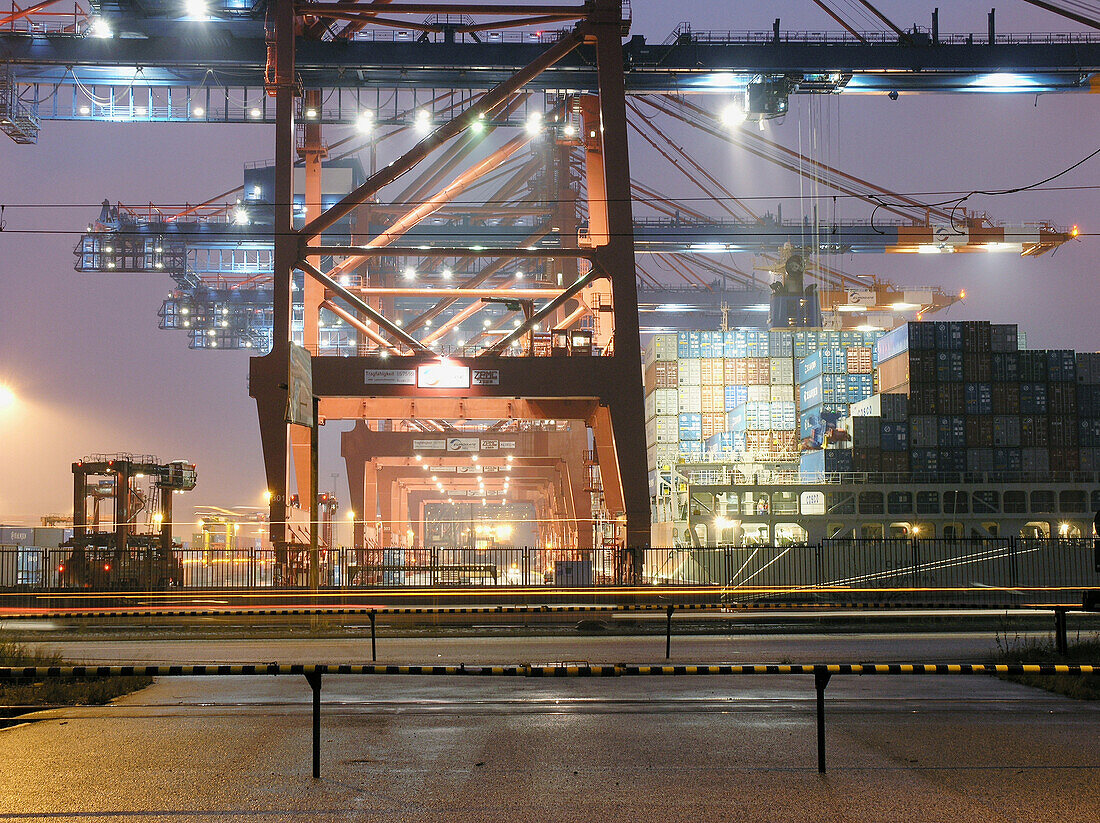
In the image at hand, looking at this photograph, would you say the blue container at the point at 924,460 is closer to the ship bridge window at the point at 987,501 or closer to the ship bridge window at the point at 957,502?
the ship bridge window at the point at 957,502

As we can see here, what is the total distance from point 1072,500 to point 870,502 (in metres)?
8.28

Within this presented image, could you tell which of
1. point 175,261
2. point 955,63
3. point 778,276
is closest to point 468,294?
point 955,63

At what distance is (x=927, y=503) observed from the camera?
135 ft

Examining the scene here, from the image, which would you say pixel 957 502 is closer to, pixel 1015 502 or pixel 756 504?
pixel 1015 502

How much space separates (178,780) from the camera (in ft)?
23.9

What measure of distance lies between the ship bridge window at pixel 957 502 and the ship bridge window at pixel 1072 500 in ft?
12.2

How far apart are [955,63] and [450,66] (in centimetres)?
1758

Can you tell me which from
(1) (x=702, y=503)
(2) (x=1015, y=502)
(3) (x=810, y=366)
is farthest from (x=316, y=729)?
(3) (x=810, y=366)

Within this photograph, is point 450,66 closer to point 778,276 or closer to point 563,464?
point 563,464

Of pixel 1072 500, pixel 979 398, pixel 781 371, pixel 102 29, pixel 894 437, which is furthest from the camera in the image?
pixel 781 371

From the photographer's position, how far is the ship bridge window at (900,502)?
41.0 meters

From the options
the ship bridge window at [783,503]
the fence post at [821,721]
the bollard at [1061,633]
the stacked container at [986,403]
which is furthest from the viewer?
the ship bridge window at [783,503]

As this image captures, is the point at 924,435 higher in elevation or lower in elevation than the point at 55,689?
higher

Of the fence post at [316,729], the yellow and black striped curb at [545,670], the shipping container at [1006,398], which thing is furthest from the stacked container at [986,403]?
the fence post at [316,729]
